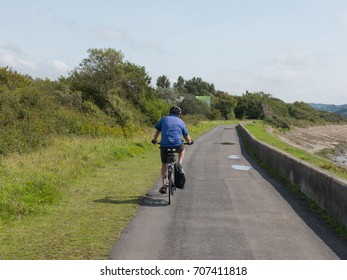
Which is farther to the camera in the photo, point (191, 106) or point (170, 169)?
point (191, 106)

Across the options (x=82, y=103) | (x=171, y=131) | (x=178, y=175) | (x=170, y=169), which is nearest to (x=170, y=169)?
(x=170, y=169)

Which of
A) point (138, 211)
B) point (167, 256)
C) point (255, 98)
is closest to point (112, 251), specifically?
point (167, 256)

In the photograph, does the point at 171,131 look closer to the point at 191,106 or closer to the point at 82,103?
the point at 82,103

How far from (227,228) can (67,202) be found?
390 centimetres

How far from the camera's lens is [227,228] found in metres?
6.75

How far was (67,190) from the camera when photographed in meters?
9.98

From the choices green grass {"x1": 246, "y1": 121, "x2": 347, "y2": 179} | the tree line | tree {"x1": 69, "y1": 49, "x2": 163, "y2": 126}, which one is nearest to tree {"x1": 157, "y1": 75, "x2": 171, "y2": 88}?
the tree line

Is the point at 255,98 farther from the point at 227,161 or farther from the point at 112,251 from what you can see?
the point at 112,251

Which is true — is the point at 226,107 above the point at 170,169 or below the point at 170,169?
above

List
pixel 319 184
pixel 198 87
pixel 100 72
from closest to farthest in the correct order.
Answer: pixel 319 184
pixel 100 72
pixel 198 87

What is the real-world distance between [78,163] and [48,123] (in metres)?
9.21

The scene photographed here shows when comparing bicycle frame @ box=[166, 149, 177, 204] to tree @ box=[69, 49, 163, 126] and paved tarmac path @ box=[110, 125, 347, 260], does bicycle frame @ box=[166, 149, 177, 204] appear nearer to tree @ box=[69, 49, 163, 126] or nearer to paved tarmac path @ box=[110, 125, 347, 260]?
paved tarmac path @ box=[110, 125, 347, 260]

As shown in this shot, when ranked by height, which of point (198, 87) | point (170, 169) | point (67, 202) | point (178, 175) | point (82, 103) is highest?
point (198, 87)

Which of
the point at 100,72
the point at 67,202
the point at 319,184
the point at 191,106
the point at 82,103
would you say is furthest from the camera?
the point at 191,106
